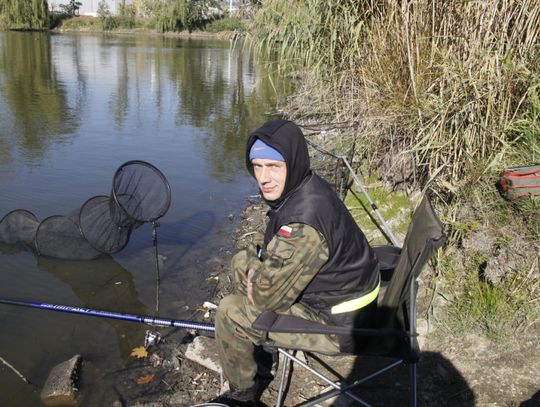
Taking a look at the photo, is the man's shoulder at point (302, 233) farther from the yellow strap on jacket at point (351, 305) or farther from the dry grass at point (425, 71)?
the dry grass at point (425, 71)

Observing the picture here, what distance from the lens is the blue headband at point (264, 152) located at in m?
2.37

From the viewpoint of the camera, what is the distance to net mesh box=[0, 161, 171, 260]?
476 cm

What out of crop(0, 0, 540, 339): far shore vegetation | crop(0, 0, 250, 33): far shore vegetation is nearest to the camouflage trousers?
crop(0, 0, 540, 339): far shore vegetation

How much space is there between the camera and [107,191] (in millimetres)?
7141

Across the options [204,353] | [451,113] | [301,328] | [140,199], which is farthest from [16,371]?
[451,113]

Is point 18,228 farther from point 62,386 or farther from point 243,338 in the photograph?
point 243,338

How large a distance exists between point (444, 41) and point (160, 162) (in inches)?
216

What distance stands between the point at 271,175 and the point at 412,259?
31.1 inches

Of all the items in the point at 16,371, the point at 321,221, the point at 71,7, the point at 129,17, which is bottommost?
the point at 16,371

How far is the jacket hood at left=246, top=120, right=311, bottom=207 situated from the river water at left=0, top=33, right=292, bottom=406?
83.5 inches

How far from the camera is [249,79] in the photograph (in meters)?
20.3

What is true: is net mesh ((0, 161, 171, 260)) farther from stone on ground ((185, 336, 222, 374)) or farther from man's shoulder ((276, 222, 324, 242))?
man's shoulder ((276, 222, 324, 242))

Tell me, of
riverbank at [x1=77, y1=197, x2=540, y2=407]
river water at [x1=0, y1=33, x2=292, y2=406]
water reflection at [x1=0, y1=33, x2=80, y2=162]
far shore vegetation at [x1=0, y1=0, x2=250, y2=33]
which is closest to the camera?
riverbank at [x1=77, y1=197, x2=540, y2=407]

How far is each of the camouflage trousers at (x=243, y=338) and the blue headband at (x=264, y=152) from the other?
70 centimetres
